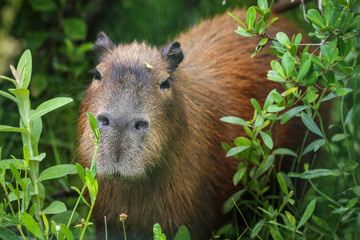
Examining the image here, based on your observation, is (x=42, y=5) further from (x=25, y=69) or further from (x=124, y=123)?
(x=124, y=123)

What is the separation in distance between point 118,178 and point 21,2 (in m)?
3.32

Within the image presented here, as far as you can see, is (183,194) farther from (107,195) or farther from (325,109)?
(325,109)

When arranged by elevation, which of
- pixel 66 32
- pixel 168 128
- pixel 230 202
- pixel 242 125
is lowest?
pixel 230 202

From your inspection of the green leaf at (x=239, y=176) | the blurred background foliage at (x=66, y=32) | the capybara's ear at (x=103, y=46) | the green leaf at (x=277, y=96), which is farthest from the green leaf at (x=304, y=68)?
the blurred background foliage at (x=66, y=32)

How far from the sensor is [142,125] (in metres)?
2.49

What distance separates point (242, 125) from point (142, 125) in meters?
1.20

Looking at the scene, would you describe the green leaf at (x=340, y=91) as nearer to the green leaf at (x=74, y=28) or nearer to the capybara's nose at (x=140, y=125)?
the capybara's nose at (x=140, y=125)

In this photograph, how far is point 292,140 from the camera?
3752 millimetres

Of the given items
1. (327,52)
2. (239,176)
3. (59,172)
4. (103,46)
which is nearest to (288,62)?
(327,52)

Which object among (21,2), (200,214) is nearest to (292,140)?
(200,214)

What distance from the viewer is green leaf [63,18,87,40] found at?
4859mm

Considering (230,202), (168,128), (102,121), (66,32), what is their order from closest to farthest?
1. (102,121)
2. (168,128)
3. (230,202)
4. (66,32)

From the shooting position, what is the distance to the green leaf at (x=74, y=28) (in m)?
4.86

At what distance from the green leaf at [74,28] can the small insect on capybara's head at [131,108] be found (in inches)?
74.7
